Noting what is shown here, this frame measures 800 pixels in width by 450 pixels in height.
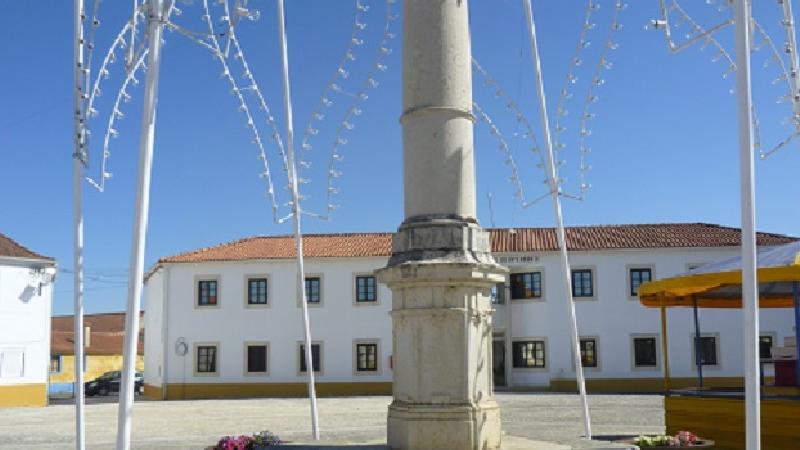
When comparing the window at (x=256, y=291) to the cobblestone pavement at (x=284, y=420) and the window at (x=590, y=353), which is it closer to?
the cobblestone pavement at (x=284, y=420)

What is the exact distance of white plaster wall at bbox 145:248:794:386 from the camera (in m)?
31.6

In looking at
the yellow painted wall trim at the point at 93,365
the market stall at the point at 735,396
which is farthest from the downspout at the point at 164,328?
the market stall at the point at 735,396

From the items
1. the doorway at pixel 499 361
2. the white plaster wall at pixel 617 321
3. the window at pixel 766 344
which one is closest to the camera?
the window at pixel 766 344

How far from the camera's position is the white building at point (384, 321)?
104 ft

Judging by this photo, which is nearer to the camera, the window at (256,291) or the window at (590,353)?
the window at (590,353)

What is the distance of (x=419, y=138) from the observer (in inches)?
334

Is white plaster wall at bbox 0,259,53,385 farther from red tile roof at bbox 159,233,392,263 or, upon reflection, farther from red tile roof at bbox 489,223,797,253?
red tile roof at bbox 489,223,797,253

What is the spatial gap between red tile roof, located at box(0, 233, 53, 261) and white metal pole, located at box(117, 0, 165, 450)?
2375 cm

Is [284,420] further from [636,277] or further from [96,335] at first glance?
[96,335]

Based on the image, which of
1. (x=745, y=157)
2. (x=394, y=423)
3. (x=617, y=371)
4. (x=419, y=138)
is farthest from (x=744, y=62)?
(x=617, y=371)

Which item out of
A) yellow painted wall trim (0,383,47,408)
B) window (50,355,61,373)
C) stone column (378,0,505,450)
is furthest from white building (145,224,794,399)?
stone column (378,0,505,450)

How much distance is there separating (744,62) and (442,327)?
3.55 meters

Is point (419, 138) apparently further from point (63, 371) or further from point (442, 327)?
point (63, 371)

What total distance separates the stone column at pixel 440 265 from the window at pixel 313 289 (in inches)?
976
